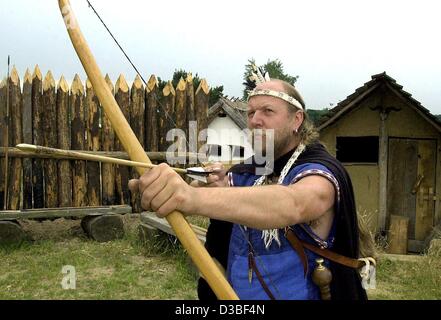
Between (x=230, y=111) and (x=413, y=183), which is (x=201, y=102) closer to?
(x=413, y=183)

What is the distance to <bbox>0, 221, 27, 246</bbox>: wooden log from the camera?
20.7 feet

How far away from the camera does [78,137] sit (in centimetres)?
744

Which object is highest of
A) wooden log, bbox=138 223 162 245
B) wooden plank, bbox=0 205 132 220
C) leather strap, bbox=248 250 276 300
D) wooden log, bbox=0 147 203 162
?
wooden log, bbox=0 147 203 162

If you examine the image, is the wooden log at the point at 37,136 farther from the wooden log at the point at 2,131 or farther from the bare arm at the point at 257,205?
the bare arm at the point at 257,205

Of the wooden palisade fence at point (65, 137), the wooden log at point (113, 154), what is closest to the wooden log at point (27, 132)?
the wooden palisade fence at point (65, 137)

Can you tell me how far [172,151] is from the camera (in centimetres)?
806

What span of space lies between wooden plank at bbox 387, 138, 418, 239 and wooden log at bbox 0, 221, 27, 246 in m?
7.84

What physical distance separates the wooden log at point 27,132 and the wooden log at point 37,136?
0.06 metres

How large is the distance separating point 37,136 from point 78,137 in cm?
69

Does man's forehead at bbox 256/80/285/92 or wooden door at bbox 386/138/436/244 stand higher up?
man's forehead at bbox 256/80/285/92

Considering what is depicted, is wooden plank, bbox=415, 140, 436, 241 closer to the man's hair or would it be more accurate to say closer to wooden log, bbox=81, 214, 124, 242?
wooden log, bbox=81, 214, 124, 242

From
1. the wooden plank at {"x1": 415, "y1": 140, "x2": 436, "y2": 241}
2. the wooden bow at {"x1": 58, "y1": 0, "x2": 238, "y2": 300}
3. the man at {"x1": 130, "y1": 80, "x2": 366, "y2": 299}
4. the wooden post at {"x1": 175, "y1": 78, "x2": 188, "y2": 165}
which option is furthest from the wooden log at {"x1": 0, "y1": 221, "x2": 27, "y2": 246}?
the wooden plank at {"x1": 415, "y1": 140, "x2": 436, "y2": 241}

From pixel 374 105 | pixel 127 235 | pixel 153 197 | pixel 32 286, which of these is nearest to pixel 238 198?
pixel 153 197

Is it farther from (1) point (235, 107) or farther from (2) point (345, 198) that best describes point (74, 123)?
(1) point (235, 107)
